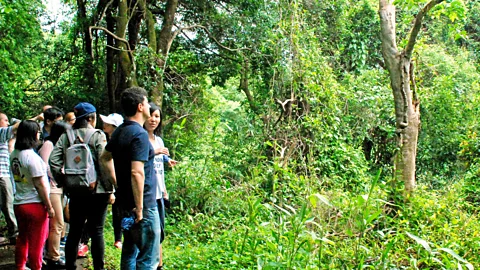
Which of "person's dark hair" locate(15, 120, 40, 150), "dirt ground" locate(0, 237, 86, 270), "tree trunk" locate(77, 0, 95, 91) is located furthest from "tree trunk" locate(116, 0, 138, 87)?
"person's dark hair" locate(15, 120, 40, 150)

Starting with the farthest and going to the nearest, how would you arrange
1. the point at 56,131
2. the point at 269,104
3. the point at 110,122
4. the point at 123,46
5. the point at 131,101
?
the point at 269,104 → the point at 123,46 → the point at 56,131 → the point at 110,122 → the point at 131,101

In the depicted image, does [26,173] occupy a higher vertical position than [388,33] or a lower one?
lower

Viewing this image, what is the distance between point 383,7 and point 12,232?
5.80 meters

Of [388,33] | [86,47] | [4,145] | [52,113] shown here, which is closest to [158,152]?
[52,113]

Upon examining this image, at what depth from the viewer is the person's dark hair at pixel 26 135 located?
4.22 meters

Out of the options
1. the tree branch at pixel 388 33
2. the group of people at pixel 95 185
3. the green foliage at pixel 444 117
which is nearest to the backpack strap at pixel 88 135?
the group of people at pixel 95 185

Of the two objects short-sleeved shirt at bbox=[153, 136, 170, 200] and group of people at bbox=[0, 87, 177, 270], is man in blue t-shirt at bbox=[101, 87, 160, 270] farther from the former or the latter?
short-sleeved shirt at bbox=[153, 136, 170, 200]

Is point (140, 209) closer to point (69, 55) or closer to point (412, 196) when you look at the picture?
point (412, 196)

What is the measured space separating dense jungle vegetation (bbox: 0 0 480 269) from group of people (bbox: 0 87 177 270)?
2.95ft

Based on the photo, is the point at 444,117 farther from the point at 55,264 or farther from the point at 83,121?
the point at 55,264

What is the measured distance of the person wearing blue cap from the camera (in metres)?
4.25

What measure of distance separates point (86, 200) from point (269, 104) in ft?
19.7

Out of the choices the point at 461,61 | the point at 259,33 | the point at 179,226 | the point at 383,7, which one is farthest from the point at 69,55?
the point at 461,61

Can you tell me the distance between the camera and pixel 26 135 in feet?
13.9
